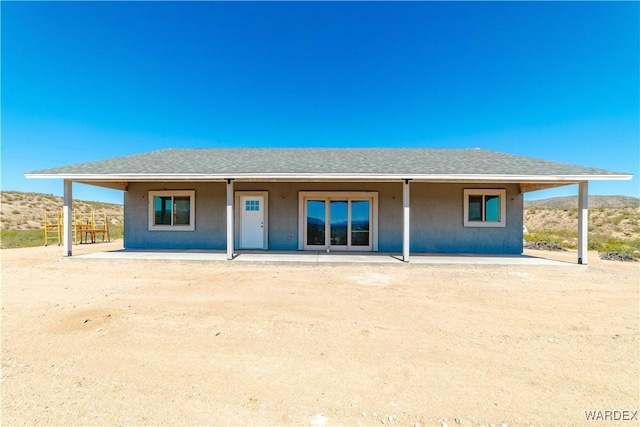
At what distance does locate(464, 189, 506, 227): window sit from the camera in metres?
11.2

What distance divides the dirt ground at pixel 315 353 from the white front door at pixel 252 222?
15.4 feet

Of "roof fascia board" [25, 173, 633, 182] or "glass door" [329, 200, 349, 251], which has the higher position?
"roof fascia board" [25, 173, 633, 182]

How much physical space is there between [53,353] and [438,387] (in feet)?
13.6

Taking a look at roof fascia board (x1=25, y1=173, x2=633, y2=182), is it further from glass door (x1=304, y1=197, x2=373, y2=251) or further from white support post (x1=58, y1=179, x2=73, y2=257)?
glass door (x1=304, y1=197, x2=373, y2=251)

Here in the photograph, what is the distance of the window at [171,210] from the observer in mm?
11531

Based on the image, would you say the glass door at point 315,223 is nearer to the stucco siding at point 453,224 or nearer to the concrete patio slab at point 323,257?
the concrete patio slab at point 323,257

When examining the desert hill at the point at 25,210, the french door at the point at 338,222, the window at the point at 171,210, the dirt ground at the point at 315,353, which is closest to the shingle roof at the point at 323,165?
the window at the point at 171,210

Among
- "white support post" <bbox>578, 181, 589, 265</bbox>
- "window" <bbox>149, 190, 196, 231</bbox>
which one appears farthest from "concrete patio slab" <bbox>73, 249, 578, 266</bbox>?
"window" <bbox>149, 190, 196, 231</bbox>

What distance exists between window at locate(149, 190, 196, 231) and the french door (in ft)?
14.7

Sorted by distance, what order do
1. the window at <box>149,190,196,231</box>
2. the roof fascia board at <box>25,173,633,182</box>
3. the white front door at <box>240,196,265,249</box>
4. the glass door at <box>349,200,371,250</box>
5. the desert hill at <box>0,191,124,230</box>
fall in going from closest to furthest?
the roof fascia board at <box>25,173,633,182</box>
the glass door at <box>349,200,371,250</box>
the white front door at <box>240,196,265,249</box>
the window at <box>149,190,196,231</box>
the desert hill at <box>0,191,124,230</box>

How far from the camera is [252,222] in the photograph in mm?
11430

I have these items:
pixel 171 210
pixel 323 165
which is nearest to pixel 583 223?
pixel 323 165

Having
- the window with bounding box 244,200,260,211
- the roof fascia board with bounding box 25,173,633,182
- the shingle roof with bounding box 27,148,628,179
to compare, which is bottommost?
the window with bounding box 244,200,260,211

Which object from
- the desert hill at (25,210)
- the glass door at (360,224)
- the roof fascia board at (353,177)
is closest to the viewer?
the roof fascia board at (353,177)
